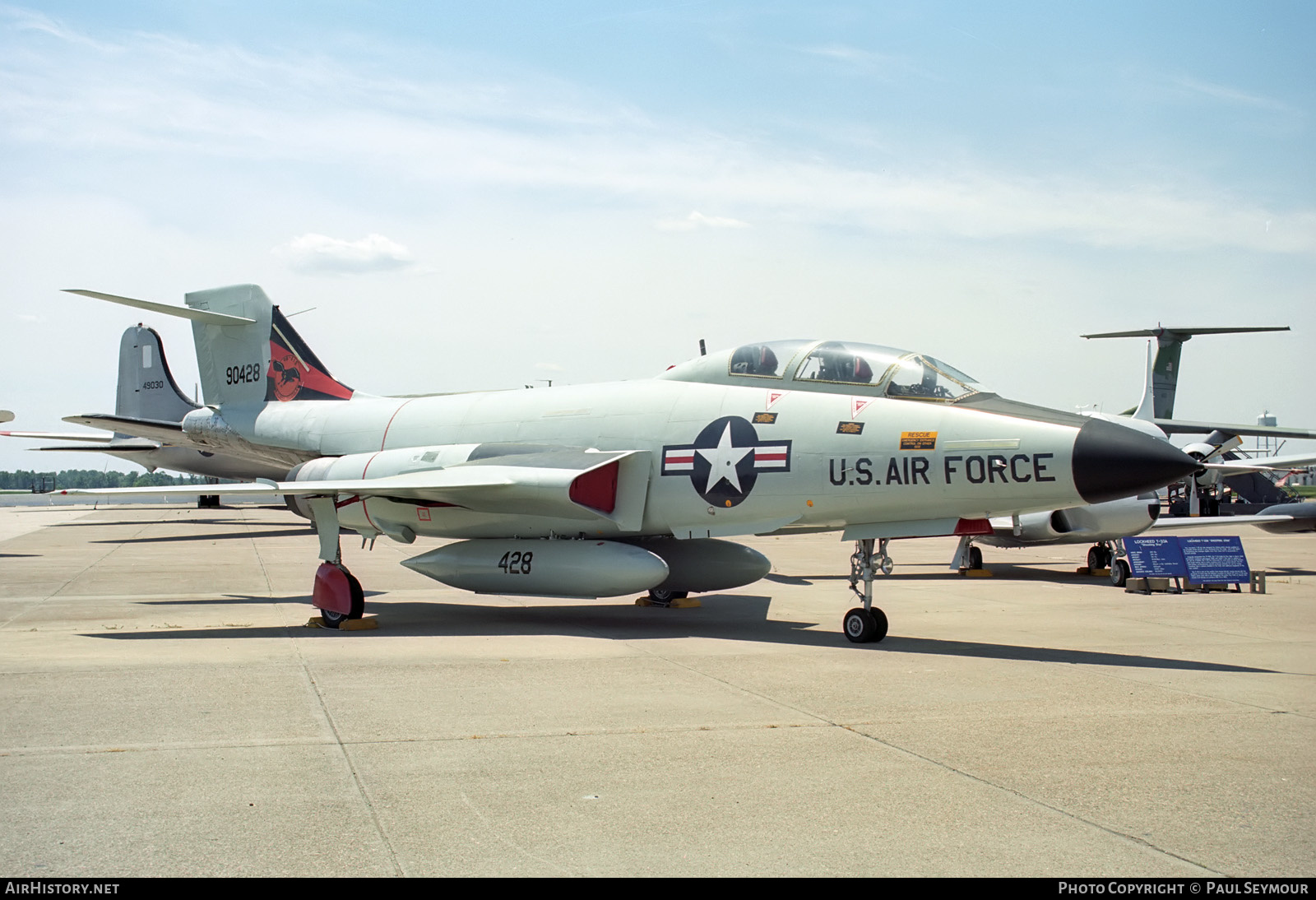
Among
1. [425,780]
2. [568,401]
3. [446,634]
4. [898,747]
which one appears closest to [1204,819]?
[898,747]

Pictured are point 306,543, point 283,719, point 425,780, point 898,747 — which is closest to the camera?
point 425,780

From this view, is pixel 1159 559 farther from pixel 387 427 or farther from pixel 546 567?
pixel 387 427

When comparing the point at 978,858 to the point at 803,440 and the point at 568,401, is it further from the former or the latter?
the point at 568,401

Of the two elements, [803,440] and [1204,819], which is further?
[803,440]

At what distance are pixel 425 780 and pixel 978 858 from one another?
2.49 meters

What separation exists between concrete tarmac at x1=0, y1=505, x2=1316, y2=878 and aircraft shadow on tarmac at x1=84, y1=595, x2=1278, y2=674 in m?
0.08

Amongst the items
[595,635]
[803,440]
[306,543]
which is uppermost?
[803,440]

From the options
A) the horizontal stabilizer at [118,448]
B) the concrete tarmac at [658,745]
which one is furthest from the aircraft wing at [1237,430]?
the horizontal stabilizer at [118,448]

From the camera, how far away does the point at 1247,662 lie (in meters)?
8.71

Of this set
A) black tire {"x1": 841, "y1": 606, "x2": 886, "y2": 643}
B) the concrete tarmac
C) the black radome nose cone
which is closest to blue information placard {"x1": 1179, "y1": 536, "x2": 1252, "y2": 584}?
the concrete tarmac

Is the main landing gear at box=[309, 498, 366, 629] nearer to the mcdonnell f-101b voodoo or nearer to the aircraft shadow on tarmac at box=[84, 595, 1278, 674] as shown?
the mcdonnell f-101b voodoo

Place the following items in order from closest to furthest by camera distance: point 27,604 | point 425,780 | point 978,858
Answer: point 978,858 → point 425,780 → point 27,604

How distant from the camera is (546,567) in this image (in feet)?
37.0

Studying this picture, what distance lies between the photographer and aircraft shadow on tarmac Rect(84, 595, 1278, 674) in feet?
Result: 29.9
